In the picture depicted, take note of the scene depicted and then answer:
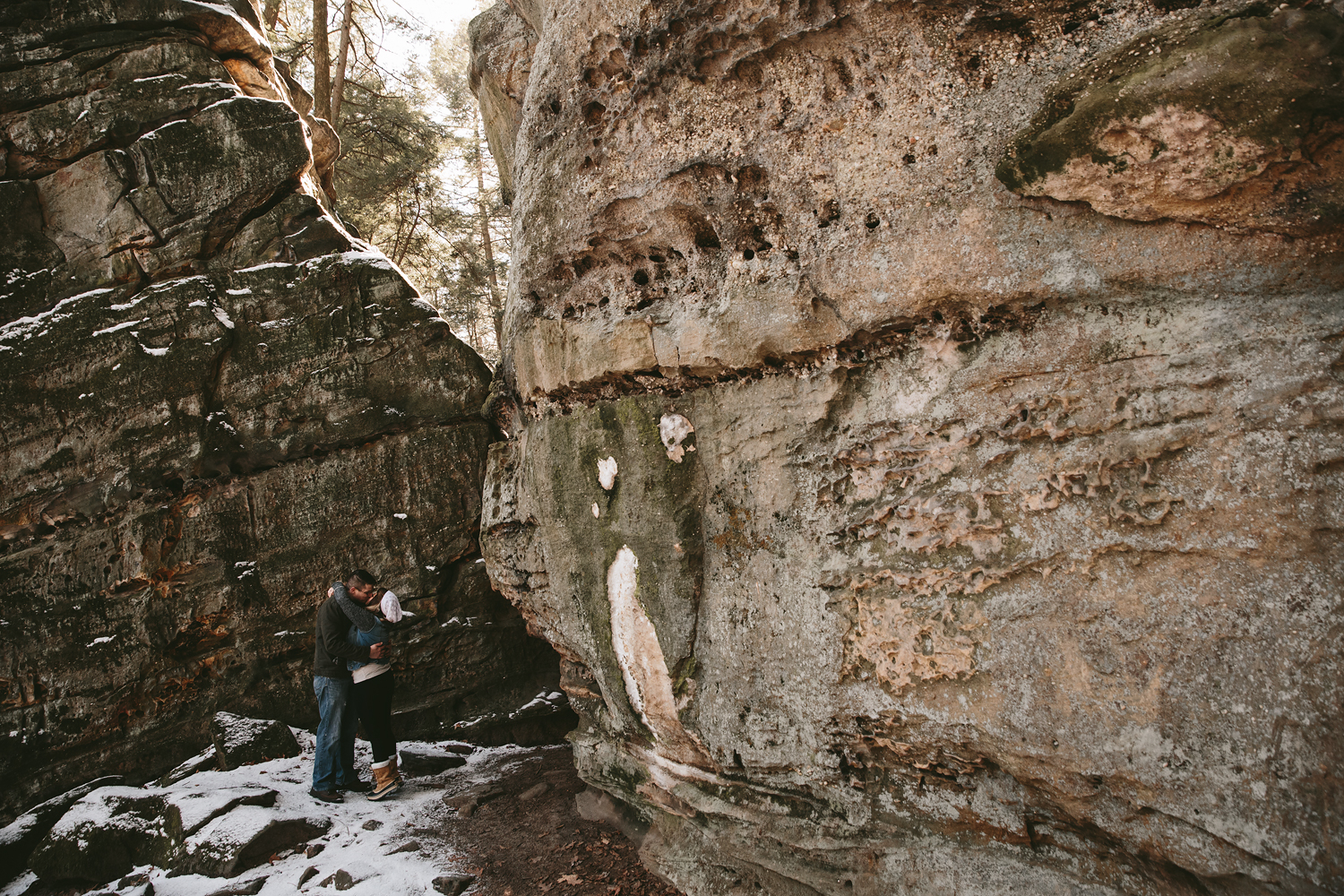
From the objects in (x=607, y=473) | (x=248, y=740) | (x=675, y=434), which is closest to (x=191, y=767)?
(x=248, y=740)

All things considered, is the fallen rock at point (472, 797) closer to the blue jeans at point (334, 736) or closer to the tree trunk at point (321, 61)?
the blue jeans at point (334, 736)

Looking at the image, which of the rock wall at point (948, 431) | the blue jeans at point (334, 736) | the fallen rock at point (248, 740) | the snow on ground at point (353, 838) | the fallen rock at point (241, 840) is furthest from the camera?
the fallen rock at point (248, 740)

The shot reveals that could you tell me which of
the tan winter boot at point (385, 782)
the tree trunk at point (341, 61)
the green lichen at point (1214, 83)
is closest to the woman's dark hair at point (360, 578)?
the tan winter boot at point (385, 782)

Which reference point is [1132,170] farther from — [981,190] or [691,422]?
[691,422]

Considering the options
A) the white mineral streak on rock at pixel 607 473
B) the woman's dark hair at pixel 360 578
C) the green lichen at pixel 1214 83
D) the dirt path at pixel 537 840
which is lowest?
the dirt path at pixel 537 840

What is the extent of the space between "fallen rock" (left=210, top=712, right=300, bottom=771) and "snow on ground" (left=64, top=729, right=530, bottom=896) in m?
0.08

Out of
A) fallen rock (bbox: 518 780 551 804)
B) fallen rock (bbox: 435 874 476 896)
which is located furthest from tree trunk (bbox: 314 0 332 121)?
fallen rock (bbox: 435 874 476 896)

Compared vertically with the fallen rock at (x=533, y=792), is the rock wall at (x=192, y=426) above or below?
above

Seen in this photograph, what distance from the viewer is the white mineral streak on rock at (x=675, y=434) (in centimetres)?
390

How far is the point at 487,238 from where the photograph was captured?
1376 cm

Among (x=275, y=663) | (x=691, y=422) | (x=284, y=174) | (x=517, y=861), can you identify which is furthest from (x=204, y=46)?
(x=517, y=861)

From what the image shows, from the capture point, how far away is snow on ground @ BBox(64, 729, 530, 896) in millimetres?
4059

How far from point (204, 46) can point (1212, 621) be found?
805 cm

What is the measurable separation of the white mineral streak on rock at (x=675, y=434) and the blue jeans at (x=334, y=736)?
2980 mm
